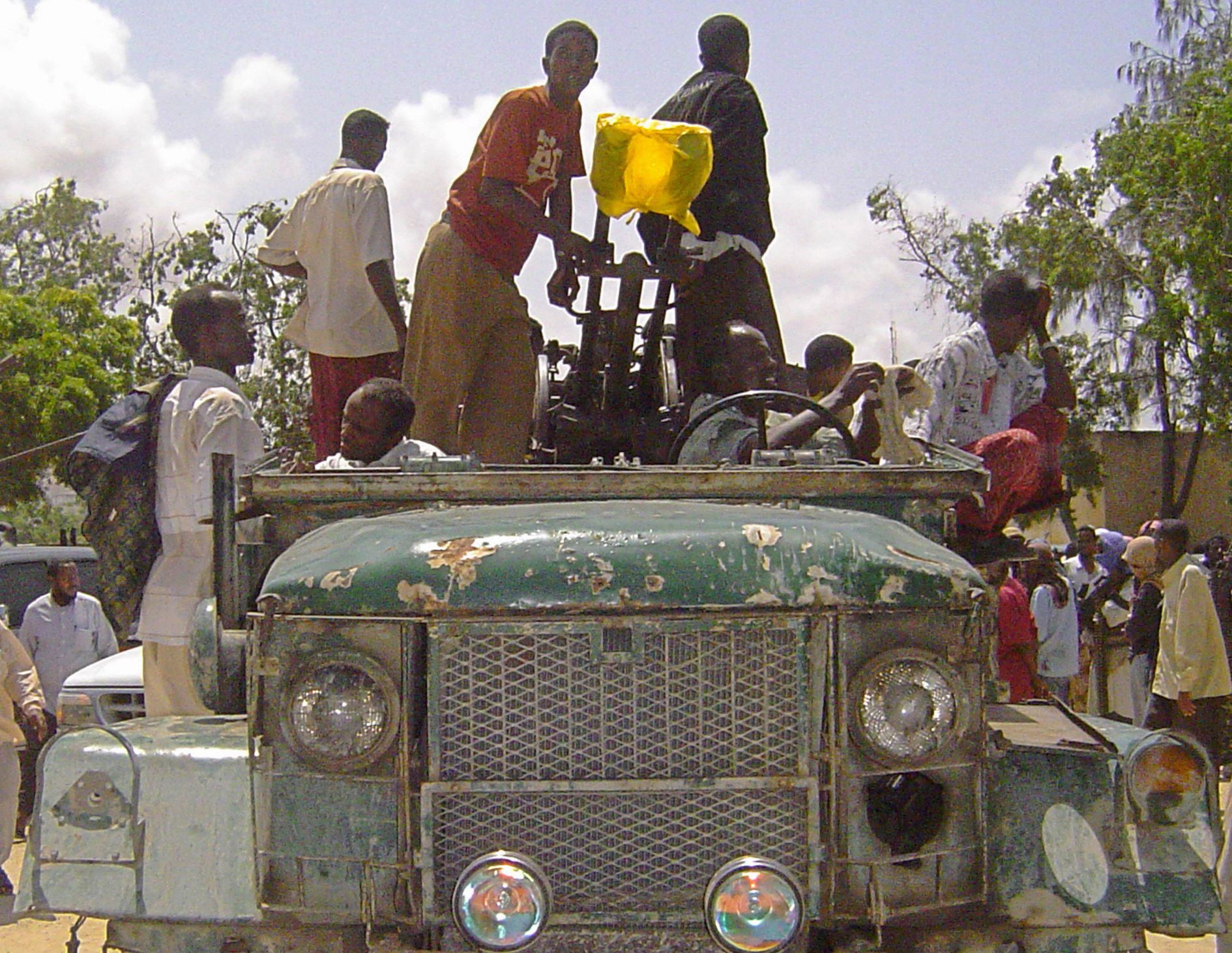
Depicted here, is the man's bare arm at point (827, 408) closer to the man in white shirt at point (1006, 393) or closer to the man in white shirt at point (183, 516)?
the man in white shirt at point (1006, 393)

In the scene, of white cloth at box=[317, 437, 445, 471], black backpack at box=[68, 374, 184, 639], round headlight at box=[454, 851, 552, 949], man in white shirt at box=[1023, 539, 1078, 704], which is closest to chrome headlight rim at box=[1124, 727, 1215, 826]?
round headlight at box=[454, 851, 552, 949]

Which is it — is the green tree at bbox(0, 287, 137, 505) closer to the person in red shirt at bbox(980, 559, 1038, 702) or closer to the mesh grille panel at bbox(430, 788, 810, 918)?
the person in red shirt at bbox(980, 559, 1038, 702)

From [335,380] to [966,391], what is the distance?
2409 millimetres

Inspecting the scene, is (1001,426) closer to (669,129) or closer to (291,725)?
(669,129)

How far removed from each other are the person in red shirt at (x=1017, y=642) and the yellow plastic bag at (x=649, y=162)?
2825 millimetres

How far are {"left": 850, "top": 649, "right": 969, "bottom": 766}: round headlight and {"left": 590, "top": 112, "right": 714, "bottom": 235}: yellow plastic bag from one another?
2619mm

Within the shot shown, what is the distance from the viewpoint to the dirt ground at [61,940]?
6090 millimetres

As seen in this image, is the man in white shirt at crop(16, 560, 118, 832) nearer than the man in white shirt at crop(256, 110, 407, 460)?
No

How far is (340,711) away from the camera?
3059 millimetres

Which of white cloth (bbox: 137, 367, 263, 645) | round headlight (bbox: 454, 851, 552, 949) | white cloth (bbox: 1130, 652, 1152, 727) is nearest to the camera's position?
round headlight (bbox: 454, 851, 552, 949)

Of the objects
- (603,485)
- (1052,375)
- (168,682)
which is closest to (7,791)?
(168,682)

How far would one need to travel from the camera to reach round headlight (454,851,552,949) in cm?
287

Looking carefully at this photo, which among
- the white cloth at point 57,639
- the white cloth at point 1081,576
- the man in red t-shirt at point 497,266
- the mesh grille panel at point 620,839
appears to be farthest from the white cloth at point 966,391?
the white cloth at point 1081,576

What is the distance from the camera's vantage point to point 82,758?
335cm
